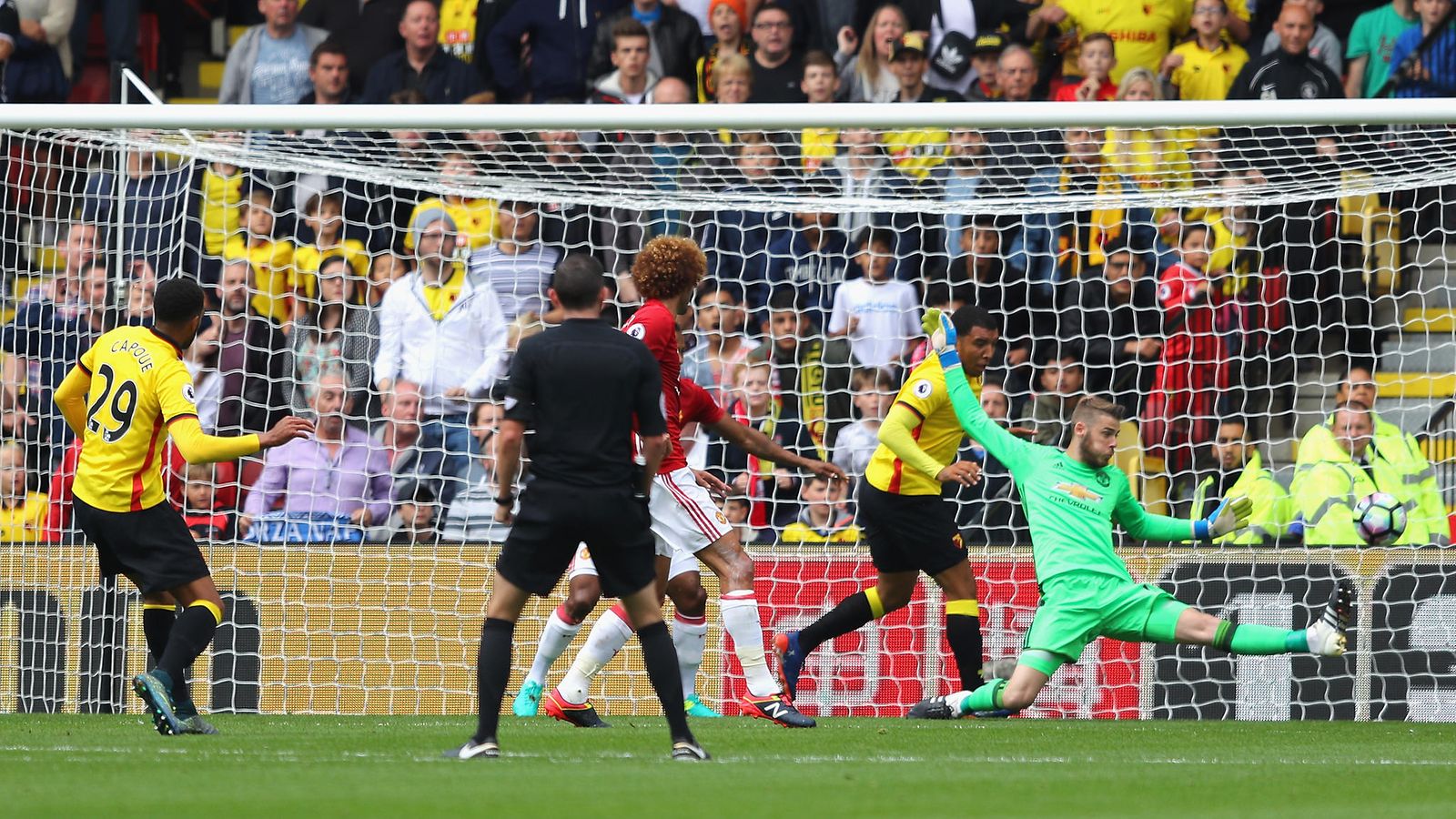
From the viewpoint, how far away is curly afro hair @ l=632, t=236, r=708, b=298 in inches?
309

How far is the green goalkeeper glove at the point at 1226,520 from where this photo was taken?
26.4 feet

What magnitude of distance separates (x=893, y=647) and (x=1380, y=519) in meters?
2.59

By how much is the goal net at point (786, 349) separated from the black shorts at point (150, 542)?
2.25 meters

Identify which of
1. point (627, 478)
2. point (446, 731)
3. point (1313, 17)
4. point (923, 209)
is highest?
point (1313, 17)

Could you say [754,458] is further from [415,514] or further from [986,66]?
[986,66]

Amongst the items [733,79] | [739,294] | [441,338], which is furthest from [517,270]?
[733,79]

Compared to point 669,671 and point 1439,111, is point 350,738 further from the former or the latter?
point 1439,111

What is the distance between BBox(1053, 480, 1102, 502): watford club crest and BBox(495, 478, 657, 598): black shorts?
103 inches

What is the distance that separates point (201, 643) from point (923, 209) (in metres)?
4.88

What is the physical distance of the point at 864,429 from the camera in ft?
36.4

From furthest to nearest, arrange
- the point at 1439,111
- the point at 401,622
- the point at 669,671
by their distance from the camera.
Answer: the point at 401,622
the point at 1439,111
the point at 669,671

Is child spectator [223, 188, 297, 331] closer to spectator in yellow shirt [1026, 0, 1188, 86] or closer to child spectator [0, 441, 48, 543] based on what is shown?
child spectator [0, 441, 48, 543]

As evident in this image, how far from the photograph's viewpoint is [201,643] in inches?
297

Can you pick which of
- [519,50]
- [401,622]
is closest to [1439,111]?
[401,622]
